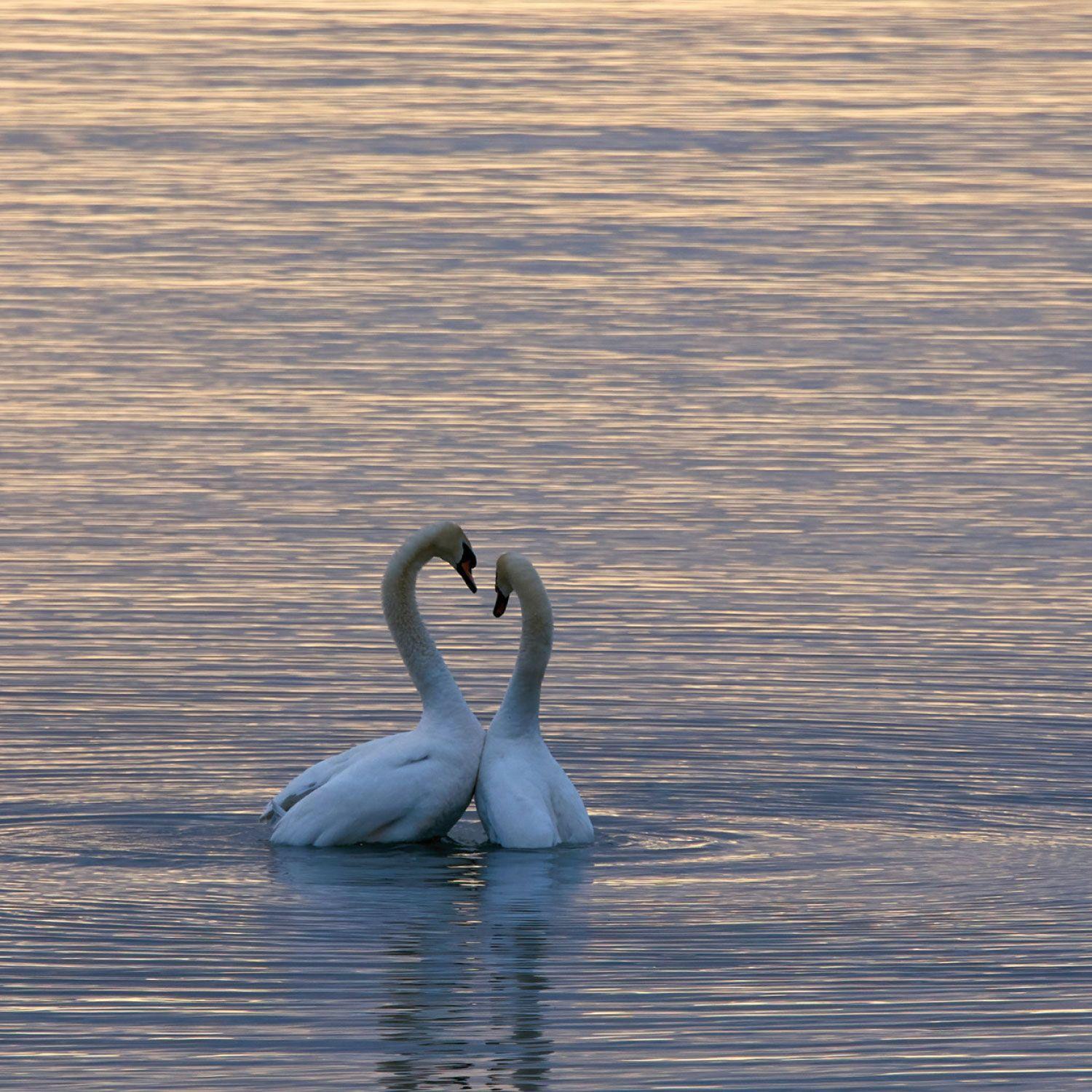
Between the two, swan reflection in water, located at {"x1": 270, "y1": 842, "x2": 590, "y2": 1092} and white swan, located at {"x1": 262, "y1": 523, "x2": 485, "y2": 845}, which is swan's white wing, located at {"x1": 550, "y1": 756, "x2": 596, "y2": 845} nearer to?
→ swan reflection in water, located at {"x1": 270, "y1": 842, "x2": 590, "y2": 1092}

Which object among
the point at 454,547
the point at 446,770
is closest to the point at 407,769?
the point at 446,770

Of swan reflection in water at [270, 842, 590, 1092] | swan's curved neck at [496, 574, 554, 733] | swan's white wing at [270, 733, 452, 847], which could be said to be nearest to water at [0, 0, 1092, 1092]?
swan reflection in water at [270, 842, 590, 1092]

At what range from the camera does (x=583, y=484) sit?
19.7 metres

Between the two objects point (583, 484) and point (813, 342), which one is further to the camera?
point (813, 342)

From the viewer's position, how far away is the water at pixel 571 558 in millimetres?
11305

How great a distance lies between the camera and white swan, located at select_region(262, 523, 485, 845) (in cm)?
1346

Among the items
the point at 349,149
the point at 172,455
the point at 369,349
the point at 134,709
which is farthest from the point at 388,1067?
the point at 349,149

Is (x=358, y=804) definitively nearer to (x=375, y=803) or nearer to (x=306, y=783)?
(x=375, y=803)

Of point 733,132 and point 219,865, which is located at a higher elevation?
point 733,132

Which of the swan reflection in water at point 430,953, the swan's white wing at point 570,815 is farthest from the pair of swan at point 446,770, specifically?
the swan reflection in water at point 430,953

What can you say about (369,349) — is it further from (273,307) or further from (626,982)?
(626,982)

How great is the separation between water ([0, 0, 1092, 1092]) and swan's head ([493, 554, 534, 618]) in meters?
0.95

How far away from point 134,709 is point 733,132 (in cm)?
1780

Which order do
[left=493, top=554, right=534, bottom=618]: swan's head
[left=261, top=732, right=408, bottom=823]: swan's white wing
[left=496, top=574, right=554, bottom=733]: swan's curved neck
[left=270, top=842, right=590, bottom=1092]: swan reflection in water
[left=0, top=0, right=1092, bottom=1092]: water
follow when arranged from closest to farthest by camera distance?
[left=270, top=842, right=590, bottom=1092]: swan reflection in water, [left=0, top=0, right=1092, bottom=1092]: water, [left=261, top=732, right=408, bottom=823]: swan's white wing, [left=496, top=574, right=554, bottom=733]: swan's curved neck, [left=493, top=554, right=534, bottom=618]: swan's head
